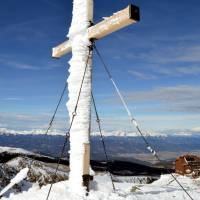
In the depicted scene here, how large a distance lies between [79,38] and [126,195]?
4263 mm

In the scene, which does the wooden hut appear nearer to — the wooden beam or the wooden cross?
the wooden cross

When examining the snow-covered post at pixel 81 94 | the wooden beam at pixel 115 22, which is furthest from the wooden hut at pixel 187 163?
the wooden beam at pixel 115 22

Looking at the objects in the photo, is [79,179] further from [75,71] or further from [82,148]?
[75,71]

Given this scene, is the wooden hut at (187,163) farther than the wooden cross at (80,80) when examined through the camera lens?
Yes

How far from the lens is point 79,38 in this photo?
9.93 m

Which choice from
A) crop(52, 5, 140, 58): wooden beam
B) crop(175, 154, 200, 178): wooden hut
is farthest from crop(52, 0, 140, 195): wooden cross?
crop(175, 154, 200, 178): wooden hut

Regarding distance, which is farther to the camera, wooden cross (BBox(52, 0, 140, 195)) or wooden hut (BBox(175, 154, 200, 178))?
wooden hut (BBox(175, 154, 200, 178))

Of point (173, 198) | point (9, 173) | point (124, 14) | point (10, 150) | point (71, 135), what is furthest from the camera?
point (10, 150)

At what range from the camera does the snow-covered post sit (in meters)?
9.29

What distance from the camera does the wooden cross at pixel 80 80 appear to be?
30.2 ft

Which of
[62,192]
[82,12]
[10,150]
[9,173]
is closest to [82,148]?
[62,192]

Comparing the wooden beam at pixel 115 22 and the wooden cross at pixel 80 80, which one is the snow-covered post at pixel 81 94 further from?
the wooden beam at pixel 115 22

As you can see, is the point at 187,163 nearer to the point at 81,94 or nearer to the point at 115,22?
the point at 81,94

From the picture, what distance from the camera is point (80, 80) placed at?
9711 mm
